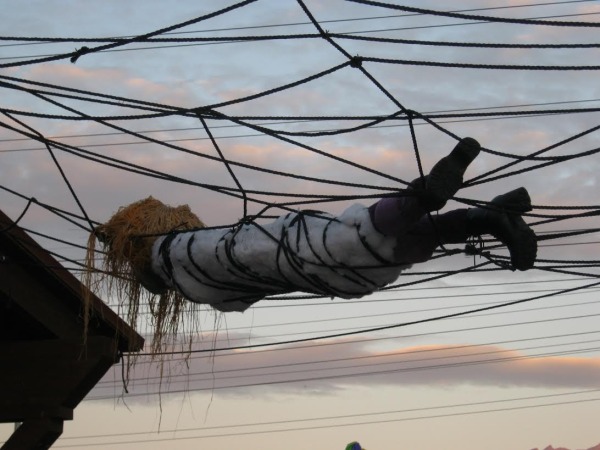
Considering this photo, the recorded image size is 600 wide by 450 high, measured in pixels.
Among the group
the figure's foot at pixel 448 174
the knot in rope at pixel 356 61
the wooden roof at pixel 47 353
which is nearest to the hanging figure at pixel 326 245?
the figure's foot at pixel 448 174

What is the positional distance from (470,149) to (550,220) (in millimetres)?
918

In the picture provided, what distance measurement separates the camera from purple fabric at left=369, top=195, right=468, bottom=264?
211 inches

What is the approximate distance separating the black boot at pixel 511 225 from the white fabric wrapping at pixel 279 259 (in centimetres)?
40

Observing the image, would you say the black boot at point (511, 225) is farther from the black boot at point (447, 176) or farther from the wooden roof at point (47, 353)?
the wooden roof at point (47, 353)

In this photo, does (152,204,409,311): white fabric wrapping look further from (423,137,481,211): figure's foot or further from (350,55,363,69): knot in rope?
(350,55,363,69): knot in rope

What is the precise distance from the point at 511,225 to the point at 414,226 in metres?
0.43

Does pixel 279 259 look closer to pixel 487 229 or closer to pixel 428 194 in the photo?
pixel 428 194

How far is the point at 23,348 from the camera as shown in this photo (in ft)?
27.2

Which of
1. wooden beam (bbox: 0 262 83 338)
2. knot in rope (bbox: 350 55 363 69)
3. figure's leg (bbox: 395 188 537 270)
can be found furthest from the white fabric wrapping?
wooden beam (bbox: 0 262 83 338)

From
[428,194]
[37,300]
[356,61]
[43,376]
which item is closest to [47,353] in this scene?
[43,376]

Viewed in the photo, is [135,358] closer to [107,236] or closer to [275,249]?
[107,236]

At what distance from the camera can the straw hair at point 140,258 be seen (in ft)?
21.4

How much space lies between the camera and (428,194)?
5281 millimetres

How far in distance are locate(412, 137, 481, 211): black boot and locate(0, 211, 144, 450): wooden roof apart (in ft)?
10.7
